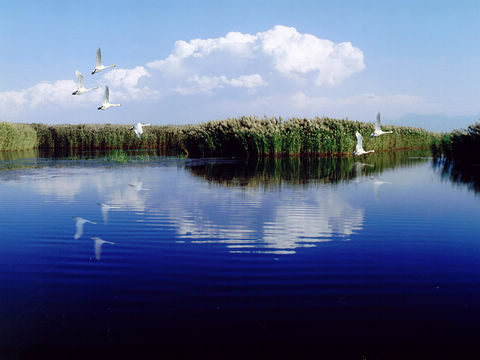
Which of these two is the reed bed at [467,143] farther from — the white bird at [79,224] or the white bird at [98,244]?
the white bird at [98,244]

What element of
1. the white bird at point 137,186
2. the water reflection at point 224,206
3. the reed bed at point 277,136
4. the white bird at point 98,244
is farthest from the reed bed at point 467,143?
the white bird at point 98,244

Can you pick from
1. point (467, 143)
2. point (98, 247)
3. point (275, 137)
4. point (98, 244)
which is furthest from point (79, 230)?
point (467, 143)

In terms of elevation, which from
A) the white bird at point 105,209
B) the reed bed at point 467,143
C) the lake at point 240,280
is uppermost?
the reed bed at point 467,143

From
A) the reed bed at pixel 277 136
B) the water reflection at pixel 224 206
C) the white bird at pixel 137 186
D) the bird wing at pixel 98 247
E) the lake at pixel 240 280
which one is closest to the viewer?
the lake at pixel 240 280

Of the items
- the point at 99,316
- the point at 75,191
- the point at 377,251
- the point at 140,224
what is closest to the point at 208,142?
the point at 75,191

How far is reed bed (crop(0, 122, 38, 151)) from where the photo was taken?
1932 inches

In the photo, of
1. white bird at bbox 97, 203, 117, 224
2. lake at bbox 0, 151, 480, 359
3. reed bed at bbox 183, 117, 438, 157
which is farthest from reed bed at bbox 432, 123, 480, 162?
white bird at bbox 97, 203, 117, 224

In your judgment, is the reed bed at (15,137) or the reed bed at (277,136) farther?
the reed bed at (15,137)

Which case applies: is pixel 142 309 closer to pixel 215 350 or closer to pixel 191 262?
pixel 215 350

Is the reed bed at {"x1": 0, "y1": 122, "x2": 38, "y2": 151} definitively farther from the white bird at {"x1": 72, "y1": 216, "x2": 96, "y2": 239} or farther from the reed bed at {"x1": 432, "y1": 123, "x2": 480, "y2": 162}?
the white bird at {"x1": 72, "y1": 216, "x2": 96, "y2": 239}

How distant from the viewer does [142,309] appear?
504 cm

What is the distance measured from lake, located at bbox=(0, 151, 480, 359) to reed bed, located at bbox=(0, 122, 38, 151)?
4105cm

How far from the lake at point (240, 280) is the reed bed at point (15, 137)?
4105cm

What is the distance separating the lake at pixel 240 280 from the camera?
4359 millimetres
